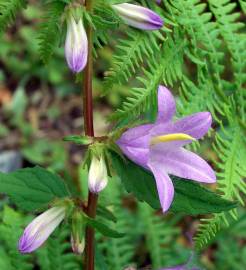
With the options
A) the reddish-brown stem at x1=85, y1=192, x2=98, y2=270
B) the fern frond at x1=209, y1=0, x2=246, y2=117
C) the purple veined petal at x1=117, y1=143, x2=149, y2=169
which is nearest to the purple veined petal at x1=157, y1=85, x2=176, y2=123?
the purple veined petal at x1=117, y1=143, x2=149, y2=169

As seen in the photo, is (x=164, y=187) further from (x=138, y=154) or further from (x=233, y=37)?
(x=233, y=37)

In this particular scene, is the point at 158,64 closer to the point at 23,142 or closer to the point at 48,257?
the point at 48,257

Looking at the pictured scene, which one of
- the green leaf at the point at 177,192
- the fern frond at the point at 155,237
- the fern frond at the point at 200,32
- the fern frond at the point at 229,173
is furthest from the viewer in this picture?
the fern frond at the point at 155,237

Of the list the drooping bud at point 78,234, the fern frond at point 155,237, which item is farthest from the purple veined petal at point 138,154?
the fern frond at point 155,237

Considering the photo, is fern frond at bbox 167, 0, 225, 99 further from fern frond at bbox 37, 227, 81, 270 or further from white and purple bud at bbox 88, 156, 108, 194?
fern frond at bbox 37, 227, 81, 270

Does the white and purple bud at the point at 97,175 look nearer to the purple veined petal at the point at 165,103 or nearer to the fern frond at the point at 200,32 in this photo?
the purple veined petal at the point at 165,103

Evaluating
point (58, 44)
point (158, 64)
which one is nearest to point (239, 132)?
point (158, 64)

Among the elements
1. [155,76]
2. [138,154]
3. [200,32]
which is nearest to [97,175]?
[138,154]
